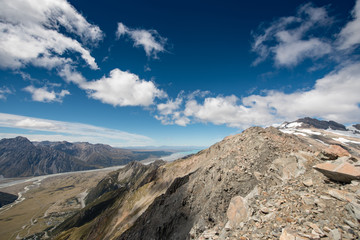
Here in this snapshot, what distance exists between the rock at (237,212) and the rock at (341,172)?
1018 cm

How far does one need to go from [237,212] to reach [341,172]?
41.4 feet

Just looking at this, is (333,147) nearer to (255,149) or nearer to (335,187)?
(335,187)

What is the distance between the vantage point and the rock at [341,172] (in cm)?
1562

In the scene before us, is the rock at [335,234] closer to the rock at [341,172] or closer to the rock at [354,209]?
the rock at [354,209]

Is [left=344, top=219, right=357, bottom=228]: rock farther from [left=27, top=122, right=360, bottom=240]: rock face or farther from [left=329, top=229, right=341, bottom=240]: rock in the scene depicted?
[left=329, top=229, right=341, bottom=240]: rock

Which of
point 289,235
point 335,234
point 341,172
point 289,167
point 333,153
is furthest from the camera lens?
point 289,167

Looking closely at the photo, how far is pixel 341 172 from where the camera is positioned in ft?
53.2

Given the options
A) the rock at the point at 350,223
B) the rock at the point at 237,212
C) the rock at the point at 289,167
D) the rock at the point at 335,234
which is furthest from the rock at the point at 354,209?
the rock at the point at 237,212

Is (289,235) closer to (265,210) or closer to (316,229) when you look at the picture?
(316,229)

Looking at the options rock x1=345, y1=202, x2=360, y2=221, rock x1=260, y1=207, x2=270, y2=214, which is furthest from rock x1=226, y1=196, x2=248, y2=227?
rock x1=345, y1=202, x2=360, y2=221

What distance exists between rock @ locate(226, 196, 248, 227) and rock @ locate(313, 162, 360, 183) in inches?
401

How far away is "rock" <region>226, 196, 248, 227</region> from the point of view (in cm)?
2005

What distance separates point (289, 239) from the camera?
38.8 feet

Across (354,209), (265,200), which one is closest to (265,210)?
(265,200)
